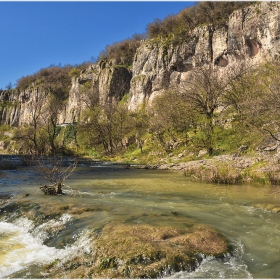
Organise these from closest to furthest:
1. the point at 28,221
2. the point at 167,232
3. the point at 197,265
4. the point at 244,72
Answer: the point at 197,265, the point at 167,232, the point at 28,221, the point at 244,72

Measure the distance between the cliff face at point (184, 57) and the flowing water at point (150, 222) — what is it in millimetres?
24076

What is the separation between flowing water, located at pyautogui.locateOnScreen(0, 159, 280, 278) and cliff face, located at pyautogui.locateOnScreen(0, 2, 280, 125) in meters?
24.1

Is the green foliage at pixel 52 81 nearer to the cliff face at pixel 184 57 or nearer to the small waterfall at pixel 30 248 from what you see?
the cliff face at pixel 184 57

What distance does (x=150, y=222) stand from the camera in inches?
345

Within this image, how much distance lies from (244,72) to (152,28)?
3376cm

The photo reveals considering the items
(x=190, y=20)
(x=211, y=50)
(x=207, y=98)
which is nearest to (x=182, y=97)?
(x=207, y=98)

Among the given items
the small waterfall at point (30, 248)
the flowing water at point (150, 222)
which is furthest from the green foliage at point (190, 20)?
the small waterfall at point (30, 248)

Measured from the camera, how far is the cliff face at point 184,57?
135 feet

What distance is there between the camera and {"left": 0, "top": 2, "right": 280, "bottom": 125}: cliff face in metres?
41.2

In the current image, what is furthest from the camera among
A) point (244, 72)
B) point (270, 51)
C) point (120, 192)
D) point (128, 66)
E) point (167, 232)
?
point (128, 66)

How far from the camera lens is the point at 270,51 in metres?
39.5

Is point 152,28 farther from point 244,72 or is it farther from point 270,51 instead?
point 244,72

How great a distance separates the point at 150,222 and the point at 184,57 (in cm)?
4771

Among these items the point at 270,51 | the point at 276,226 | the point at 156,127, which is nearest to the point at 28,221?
the point at 276,226
